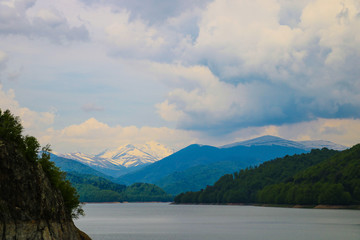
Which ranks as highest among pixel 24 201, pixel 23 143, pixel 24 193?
pixel 23 143

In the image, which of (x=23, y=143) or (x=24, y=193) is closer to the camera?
(x=24, y=193)

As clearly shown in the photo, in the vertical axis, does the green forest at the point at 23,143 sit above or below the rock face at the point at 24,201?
above

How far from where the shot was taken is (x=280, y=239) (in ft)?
413

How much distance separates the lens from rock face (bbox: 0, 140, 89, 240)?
218 feet

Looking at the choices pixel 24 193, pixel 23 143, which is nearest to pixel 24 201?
pixel 24 193

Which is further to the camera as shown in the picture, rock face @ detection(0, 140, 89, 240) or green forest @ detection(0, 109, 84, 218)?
green forest @ detection(0, 109, 84, 218)

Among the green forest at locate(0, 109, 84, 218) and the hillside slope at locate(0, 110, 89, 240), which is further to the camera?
the green forest at locate(0, 109, 84, 218)

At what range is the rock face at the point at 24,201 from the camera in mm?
66375

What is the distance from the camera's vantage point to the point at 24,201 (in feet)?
226

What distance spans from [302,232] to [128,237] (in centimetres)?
5143

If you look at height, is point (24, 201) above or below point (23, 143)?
below

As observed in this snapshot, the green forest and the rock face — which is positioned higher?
the green forest

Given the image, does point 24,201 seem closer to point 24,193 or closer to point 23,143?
point 24,193

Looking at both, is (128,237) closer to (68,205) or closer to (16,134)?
(68,205)
